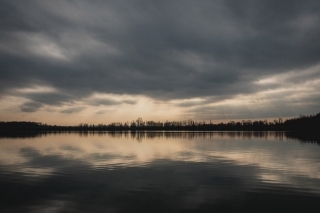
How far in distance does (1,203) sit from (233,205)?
1222 centimetres

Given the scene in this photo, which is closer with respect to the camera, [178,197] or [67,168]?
[178,197]

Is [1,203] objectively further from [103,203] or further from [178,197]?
[178,197]

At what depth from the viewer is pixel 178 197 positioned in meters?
15.4

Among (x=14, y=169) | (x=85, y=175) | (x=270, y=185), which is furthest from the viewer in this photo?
(x=14, y=169)

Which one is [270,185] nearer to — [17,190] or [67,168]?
[17,190]

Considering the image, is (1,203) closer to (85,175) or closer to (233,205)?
(85,175)

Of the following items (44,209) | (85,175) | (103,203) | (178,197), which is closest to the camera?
(44,209)

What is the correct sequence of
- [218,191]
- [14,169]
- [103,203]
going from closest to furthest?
[103,203] < [218,191] < [14,169]

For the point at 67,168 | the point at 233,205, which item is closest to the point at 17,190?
the point at 67,168

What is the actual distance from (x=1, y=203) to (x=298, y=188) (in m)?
17.6

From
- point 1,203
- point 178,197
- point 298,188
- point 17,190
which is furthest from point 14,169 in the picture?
point 298,188

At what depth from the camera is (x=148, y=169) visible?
25.5 metres

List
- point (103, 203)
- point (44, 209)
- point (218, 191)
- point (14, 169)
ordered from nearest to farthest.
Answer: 1. point (44, 209)
2. point (103, 203)
3. point (218, 191)
4. point (14, 169)

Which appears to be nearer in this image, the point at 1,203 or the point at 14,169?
the point at 1,203
